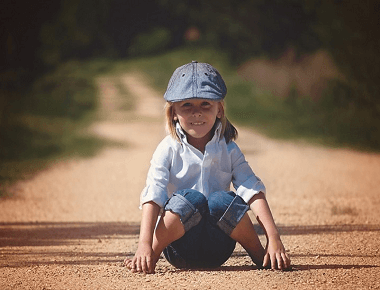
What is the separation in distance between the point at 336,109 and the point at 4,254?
1098cm

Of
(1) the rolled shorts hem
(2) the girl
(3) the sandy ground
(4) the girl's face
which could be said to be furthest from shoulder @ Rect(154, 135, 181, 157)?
(3) the sandy ground

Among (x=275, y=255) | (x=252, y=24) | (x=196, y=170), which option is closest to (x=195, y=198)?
(x=196, y=170)

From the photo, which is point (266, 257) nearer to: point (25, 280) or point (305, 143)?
point (25, 280)

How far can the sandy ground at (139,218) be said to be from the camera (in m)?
3.57

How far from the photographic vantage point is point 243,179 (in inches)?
149

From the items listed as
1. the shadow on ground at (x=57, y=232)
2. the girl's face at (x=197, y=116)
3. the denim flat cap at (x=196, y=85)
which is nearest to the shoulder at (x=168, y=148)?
the girl's face at (x=197, y=116)

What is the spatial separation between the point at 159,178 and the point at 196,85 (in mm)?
575

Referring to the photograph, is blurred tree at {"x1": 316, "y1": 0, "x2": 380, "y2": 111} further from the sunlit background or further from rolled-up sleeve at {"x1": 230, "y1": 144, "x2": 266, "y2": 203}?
rolled-up sleeve at {"x1": 230, "y1": 144, "x2": 266, "y2": 203}

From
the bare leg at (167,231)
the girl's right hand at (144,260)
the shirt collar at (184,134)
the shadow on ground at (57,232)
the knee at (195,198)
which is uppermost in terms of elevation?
the shirt collar at (184,134)

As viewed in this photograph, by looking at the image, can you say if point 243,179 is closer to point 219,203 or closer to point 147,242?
point 219,203

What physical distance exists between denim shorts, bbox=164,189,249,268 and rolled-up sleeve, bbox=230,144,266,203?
6 cm

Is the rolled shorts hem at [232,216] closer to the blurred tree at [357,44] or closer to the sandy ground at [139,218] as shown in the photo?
the sandy ground at [139,218]

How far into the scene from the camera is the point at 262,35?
60.6 ft

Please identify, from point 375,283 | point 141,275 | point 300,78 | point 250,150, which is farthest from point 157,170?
point 300,78
